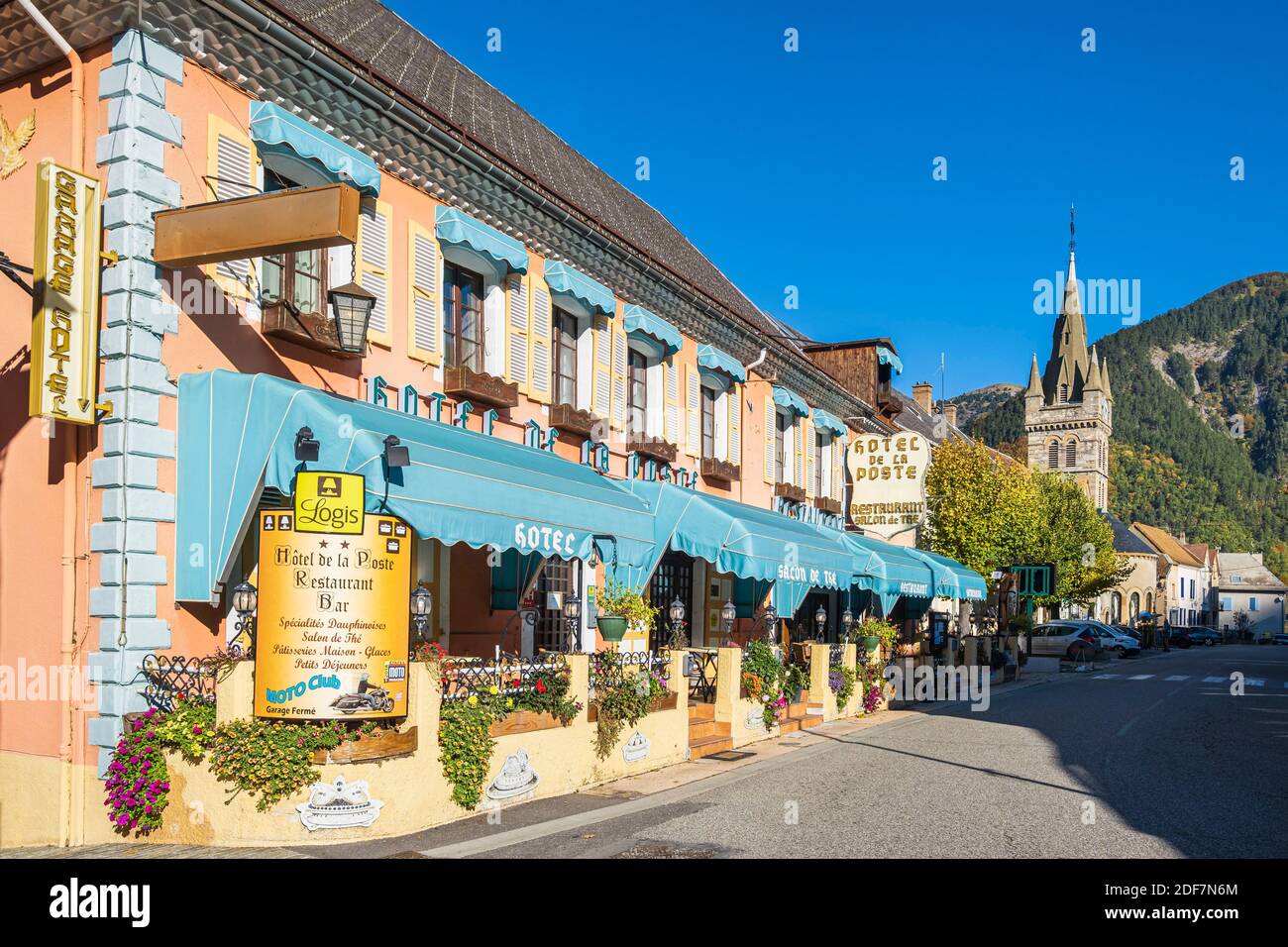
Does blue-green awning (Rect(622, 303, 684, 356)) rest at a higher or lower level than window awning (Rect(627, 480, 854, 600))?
higher

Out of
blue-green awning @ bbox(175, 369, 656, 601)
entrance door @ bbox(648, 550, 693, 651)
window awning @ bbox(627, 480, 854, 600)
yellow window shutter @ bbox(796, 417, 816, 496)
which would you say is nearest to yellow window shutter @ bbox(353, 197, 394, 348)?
blue-green awning @ bbox(175, 369, 656, 601)

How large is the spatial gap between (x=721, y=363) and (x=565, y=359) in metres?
4.81

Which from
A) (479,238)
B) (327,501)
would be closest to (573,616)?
(327,501)

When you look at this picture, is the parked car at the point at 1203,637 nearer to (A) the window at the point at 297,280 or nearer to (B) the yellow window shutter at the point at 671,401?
(B) the yellow window shutter at the point at 671,401

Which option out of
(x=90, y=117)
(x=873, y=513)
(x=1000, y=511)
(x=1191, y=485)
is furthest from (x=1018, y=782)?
(x=1191, y=485)

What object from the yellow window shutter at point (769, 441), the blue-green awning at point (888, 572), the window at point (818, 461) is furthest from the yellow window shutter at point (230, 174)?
the window at point (818, 461)

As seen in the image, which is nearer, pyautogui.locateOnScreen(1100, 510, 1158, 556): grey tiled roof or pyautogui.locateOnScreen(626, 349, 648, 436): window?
pyautogui.locateOnScreen(626, 349, 648, 436): window

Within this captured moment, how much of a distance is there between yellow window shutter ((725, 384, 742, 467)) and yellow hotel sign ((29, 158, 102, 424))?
1371 cm

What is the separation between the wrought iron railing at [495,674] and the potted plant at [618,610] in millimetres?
1266

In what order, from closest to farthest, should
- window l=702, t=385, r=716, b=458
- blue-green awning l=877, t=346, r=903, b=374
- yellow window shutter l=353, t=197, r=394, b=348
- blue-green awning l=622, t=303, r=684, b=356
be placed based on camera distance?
yellow window shutter l=353, t=197, r=394, b=348
blue-green awning l=622, t=303, r=684, b=356
window l=702, t=385, r=716, b=458
blue-green awning l=877, t=346, r=903, b=374

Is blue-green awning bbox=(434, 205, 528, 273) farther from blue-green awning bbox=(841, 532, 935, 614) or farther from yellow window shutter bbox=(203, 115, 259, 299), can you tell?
blue-green awning bbox=(841, 532, 935, 614)

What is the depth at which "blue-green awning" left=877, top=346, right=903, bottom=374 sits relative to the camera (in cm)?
3012

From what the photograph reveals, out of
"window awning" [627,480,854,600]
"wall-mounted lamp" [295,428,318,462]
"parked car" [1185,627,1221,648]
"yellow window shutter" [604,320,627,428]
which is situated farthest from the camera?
"parked car" [1185,627,1221,648]
